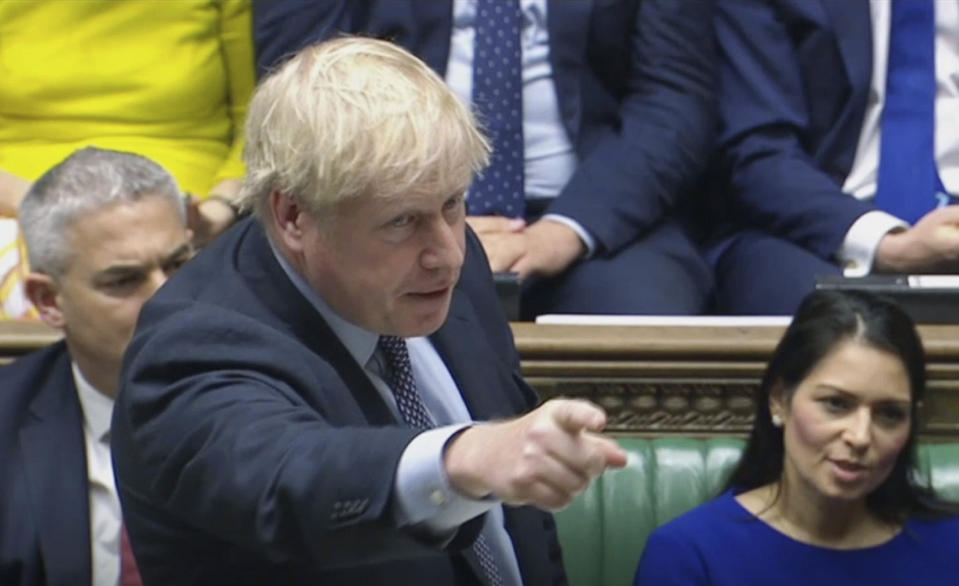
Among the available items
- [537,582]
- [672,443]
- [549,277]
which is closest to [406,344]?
[537,582]

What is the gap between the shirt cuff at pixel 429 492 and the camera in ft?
2.90

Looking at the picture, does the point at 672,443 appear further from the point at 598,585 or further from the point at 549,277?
the point at 549,277

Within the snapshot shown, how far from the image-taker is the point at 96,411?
64.4 inches

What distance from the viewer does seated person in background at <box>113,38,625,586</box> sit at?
896 mm

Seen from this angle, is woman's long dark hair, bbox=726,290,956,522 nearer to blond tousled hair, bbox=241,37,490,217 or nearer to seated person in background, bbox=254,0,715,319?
seated person in background, bbox=254,0,715,319

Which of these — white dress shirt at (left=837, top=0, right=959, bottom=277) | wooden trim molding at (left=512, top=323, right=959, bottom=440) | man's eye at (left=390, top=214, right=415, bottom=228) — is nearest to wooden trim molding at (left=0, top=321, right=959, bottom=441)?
wooden trim molding at (left=512, top=323, right=959, bottom=440)

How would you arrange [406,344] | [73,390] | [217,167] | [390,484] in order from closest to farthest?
[390,484]
[406,344]
[73,390]
[217,167]

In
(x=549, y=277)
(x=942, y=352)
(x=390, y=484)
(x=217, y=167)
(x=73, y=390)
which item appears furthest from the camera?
(x=217, y=167)

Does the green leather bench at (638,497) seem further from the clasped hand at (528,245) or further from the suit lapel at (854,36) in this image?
the suit lapel at (854,36)

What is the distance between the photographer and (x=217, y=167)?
→ 7.58 feet

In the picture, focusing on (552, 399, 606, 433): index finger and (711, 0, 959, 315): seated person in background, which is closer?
(552, 399, 606, 433): index finger

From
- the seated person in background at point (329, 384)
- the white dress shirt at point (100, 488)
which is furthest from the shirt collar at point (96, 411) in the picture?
the seated person in background at point (329, 384)

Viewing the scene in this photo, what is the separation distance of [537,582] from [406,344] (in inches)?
8.3

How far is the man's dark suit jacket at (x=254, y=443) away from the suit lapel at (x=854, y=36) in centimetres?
116
